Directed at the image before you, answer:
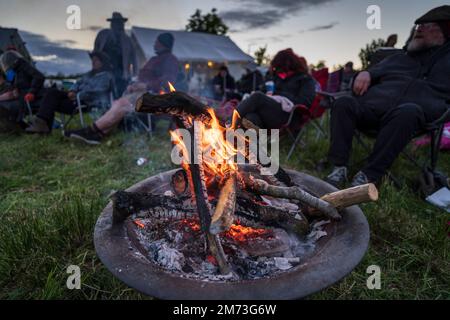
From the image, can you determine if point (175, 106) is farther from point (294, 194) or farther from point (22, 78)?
point (22, 78)

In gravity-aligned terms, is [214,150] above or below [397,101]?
below

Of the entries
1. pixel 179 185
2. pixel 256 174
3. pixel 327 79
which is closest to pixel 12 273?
pixel 179 185

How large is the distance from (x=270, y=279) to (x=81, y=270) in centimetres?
143

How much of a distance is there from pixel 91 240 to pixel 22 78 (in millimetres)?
5566

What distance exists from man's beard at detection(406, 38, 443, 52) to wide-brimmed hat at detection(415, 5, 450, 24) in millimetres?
222

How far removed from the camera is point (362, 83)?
136 inches

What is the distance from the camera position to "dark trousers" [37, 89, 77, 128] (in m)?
5.60

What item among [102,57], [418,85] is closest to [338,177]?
[418,85]

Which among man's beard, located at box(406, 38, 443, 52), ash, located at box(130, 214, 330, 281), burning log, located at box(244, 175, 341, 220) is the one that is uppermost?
man's beard, located at box(406, 38, 443, 52)

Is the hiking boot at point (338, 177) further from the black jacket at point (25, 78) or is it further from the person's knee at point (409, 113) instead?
the black jacket at point (25, 78)

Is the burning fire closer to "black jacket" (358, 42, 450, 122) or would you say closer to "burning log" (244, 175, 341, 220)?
"burning log" (244, 175, 341, 220)

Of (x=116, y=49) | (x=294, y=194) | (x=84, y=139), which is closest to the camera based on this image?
(x=294, y=194)

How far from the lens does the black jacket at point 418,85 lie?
10.3 feet

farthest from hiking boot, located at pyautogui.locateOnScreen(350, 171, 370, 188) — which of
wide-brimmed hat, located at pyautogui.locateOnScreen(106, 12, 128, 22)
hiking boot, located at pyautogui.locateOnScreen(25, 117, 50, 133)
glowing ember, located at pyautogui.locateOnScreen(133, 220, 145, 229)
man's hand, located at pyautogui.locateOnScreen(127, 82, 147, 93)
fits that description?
wide-brimmed hat, located at pyautogui.locateOnScreen(106, 12, 128, 22)
